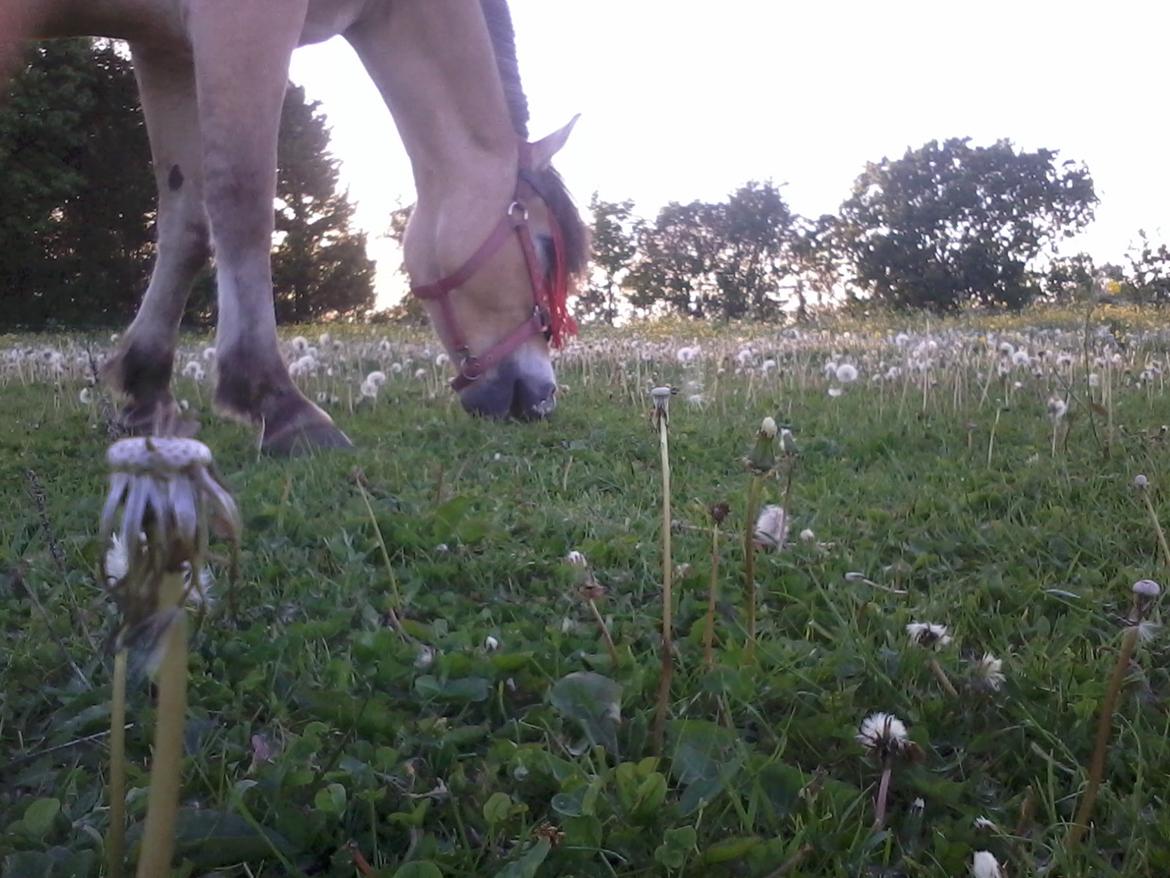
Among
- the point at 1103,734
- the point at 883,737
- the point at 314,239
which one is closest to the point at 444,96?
the point at 883,737

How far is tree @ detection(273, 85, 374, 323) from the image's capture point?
28219 millimetres

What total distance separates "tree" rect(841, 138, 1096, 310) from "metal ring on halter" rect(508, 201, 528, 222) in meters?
36.7

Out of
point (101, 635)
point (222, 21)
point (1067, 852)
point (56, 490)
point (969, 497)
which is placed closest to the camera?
point (1067, 852)

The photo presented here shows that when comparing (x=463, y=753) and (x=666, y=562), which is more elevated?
(x=666, y=562)

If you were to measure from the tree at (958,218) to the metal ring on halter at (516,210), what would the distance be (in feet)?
121

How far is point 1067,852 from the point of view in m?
1.09

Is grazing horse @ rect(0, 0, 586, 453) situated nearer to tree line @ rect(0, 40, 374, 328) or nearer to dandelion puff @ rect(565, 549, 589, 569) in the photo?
dandelion puff @ rect(565, 549, 589, 569)

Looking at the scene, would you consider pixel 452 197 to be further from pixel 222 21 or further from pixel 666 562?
pixel 666 562

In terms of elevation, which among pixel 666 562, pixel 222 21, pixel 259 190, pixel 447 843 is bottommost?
pixel 447 843

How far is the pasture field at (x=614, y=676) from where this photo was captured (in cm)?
114

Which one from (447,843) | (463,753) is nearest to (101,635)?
(463,753)

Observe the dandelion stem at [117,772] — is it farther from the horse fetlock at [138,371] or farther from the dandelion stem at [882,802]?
the horse fetlock at [138,371]

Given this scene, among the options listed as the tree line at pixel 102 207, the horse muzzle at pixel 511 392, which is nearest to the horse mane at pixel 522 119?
the horse muzzle at pixel 511 392

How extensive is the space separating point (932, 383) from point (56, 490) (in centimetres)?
371
